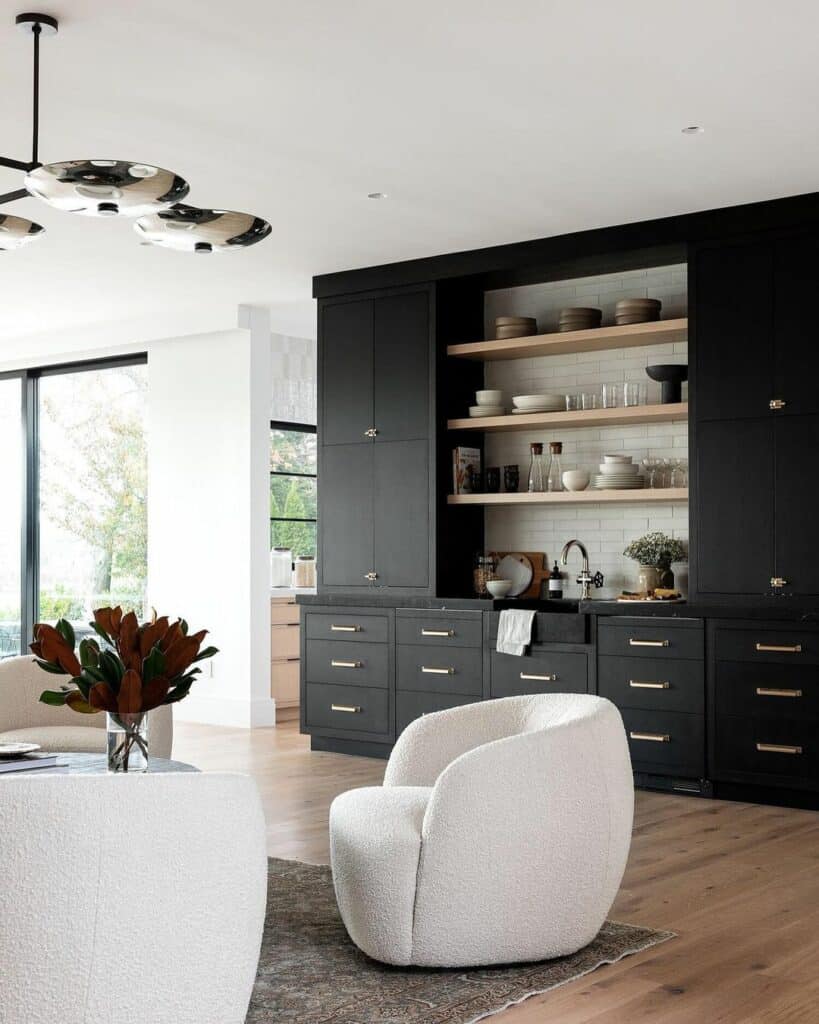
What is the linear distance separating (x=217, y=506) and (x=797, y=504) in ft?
13.1

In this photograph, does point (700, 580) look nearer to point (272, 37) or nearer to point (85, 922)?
point (272, 37)

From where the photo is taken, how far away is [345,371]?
7.11 m

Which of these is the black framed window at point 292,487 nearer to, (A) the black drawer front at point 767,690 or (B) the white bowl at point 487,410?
Answer: (B) the white bowl at point 487,410

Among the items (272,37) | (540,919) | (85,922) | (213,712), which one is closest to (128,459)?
(213,712)

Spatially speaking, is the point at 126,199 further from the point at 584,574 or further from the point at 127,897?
the point at 584,574

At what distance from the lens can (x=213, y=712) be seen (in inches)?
326

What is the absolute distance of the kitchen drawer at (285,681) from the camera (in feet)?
27.6

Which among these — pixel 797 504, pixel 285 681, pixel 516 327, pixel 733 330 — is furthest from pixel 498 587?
pixel 285 681

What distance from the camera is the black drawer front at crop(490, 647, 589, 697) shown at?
6.02m

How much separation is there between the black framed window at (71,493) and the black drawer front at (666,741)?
424cm

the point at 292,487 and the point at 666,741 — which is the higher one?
the point at 292,487

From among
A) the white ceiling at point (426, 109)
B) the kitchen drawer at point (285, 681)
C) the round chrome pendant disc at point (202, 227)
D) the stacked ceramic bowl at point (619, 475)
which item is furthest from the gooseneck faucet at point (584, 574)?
the round chrome pendant disc at point (202, 227)

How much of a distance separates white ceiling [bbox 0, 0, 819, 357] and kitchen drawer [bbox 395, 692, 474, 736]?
7.43 feet

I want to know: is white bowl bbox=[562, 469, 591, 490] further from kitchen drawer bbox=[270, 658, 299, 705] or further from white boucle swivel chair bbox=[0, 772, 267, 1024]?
white boucle swivel chair bbox=[0, 772, 267, 1024]
